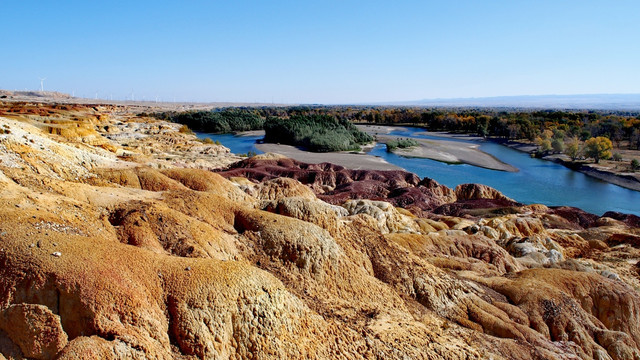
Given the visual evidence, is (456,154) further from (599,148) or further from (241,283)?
(241,283)

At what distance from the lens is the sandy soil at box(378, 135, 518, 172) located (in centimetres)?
8025

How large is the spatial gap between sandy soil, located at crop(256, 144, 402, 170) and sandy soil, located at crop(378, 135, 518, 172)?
1264cm

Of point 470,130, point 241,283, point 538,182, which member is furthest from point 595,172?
point 241,283

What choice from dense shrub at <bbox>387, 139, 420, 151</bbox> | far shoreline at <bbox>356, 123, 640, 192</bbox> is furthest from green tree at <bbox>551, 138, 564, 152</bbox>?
dense shrub at <bbox>387, 139, 420, 151</bbox>

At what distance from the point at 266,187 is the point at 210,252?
59.7ft

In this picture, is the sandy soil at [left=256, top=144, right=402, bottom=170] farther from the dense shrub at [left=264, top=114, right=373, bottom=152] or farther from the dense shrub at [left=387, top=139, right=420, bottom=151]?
the dense shrub at [left=387, top=139, right=420, bottom=151]

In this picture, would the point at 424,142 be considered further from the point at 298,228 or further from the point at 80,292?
the point at 80,292

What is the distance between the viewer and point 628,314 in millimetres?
18219

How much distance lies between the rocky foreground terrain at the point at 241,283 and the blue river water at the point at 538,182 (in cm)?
3623

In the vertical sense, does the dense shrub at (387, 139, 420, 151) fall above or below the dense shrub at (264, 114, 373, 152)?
below

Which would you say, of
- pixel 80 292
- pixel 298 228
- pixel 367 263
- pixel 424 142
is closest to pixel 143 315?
pixel 80 292

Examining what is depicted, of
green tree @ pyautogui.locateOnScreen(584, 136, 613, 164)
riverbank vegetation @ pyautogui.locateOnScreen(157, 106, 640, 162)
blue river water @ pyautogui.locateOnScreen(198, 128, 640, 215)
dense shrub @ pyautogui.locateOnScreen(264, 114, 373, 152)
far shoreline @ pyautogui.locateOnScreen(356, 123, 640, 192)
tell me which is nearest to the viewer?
blue river water @ pyautogui.locateOnScreen(198, 128, 640, 215)

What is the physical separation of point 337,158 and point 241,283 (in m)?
70.8

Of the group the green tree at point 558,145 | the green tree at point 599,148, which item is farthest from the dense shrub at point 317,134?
the green tree at point 599,148
